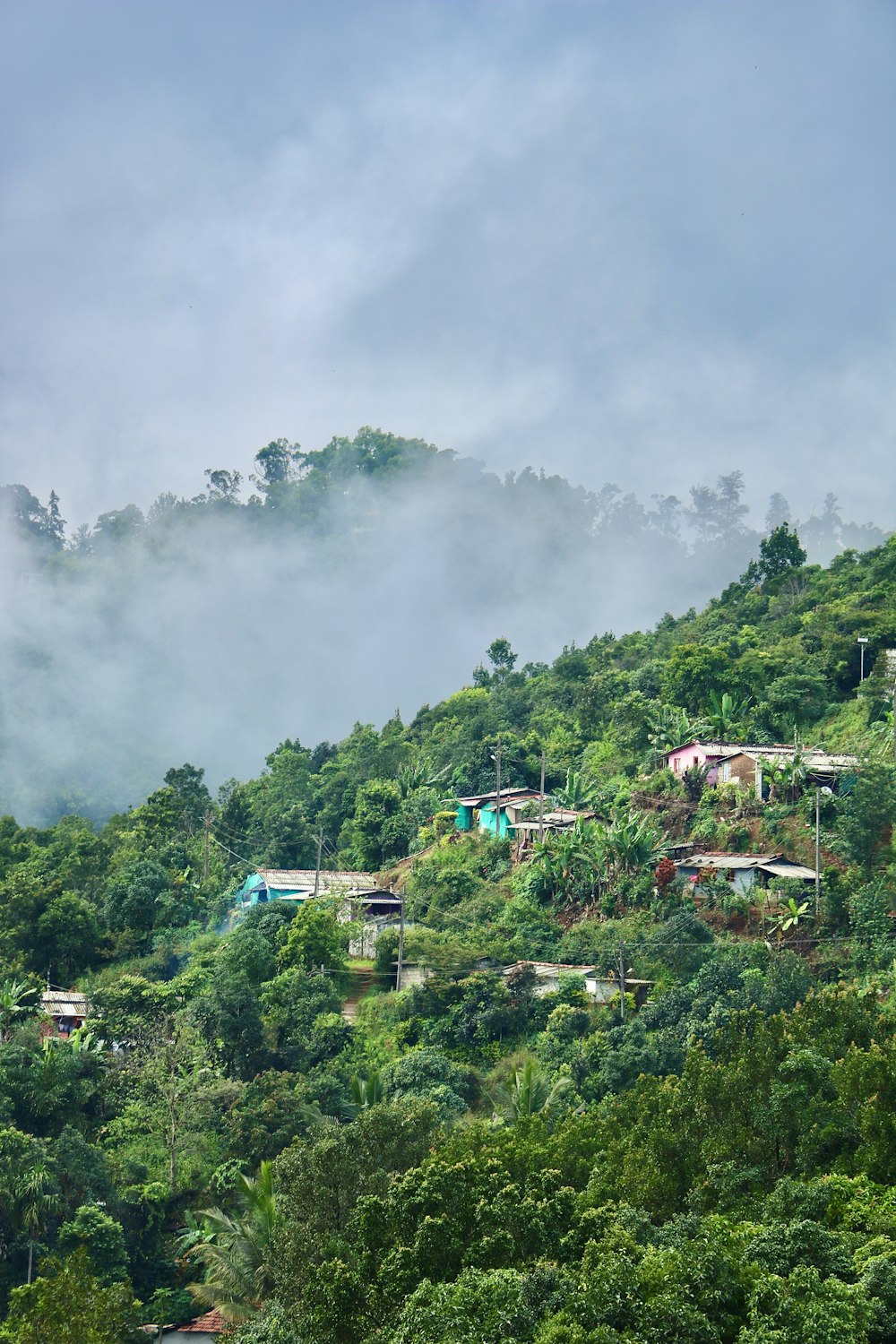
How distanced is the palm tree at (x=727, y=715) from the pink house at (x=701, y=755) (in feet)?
3.03

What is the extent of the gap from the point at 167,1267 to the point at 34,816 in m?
46.1

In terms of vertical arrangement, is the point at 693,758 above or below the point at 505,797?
above

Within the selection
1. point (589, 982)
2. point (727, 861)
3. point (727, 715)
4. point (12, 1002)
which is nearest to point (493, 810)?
point (727, 715)

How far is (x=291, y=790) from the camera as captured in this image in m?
48.0

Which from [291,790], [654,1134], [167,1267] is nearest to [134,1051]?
[167,1267]

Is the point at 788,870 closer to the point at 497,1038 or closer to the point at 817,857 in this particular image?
the point at 817,857

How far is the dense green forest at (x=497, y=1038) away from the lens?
550 inches

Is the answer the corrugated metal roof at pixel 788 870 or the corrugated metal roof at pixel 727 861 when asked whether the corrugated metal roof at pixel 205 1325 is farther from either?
the corrugated metal roof at pixel 788 870

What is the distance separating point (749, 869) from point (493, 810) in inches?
379

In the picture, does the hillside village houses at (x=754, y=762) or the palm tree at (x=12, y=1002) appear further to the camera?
the hillside village houses at (x=754, y=762)

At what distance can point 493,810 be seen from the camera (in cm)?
3812

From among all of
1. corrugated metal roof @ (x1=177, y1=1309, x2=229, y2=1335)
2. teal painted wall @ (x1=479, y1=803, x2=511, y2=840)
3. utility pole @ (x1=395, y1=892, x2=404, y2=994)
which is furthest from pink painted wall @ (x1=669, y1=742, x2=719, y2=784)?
corrugated metal roof @ (x1=177, y1=1309, x2=229, y2=1335)

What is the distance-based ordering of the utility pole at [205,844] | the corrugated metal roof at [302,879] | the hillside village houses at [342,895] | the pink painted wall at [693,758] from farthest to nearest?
the utility pole at [205,844], the corrugated metal roof at [302,879], the pink painted wall at [693,758], the hillside village houses at [342,895]

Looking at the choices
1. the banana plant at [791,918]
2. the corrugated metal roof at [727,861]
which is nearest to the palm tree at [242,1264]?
the banana plant at [791,918]
